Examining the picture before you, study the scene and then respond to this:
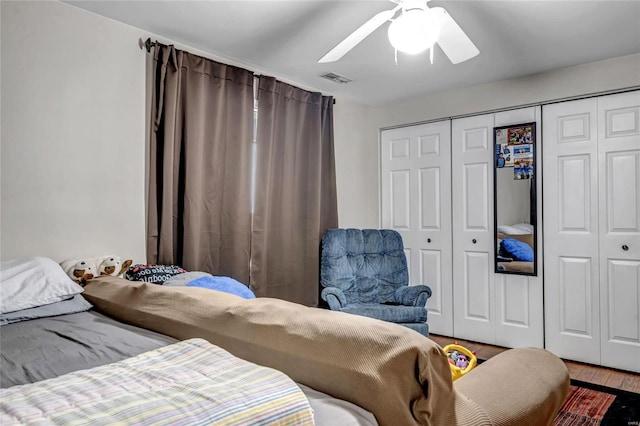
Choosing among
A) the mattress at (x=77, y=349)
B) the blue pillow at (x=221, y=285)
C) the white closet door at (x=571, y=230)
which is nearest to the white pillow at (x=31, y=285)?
the mattress at (x=77, y=349)

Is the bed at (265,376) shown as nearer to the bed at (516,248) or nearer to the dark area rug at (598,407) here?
the dark area rug at (598,407)

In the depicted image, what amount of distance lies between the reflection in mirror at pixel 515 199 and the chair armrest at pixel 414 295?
826 millimetres

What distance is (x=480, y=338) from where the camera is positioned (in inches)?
150

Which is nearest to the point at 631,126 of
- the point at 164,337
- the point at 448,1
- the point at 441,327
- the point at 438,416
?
the point at 448,1

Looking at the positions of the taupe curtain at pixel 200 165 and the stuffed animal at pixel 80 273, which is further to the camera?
the taupe curtain at pixel 200 165

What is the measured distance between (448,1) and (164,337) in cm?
221

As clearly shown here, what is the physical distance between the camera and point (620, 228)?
3.14 meters

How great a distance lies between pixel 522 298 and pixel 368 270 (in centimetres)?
136

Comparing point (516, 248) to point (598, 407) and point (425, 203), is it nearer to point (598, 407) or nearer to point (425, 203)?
point (425, 203)

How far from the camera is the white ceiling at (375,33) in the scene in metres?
2.35

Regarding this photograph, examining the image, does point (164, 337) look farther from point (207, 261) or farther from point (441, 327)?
point (441, 327)

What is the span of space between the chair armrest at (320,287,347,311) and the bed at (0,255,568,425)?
6.45 ft

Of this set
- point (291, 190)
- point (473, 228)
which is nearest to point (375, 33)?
point (291, 190)

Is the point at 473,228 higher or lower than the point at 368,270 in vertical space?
higher
